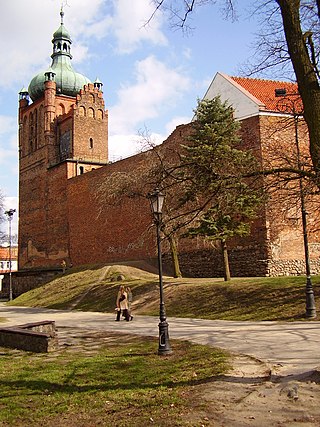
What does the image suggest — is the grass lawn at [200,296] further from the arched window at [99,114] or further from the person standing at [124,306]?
the arched window at [99,114]

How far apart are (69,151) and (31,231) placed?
9.27m

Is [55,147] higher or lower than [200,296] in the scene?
higher

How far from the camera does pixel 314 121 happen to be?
257 inches

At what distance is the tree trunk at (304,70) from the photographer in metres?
6.50

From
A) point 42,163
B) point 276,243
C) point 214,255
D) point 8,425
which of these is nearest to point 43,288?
point 214,255

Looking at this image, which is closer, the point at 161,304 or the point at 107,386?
the point at 107,386

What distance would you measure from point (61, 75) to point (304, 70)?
50.9 metres

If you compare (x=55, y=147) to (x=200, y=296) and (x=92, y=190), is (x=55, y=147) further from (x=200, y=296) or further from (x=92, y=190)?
(x=200, y=296)

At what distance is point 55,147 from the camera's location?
168 ft

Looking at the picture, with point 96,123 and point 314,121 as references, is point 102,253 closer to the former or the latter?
point 96,123

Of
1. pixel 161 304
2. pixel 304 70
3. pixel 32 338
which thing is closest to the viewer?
pixel 304 70

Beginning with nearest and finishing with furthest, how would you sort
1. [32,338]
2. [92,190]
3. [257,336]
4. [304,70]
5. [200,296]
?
[304,70] < [32,338] < [257,336] < [200,296] < [92,190]

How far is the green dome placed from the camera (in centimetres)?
5394

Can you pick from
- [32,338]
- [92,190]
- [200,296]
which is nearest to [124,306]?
[200,296]
